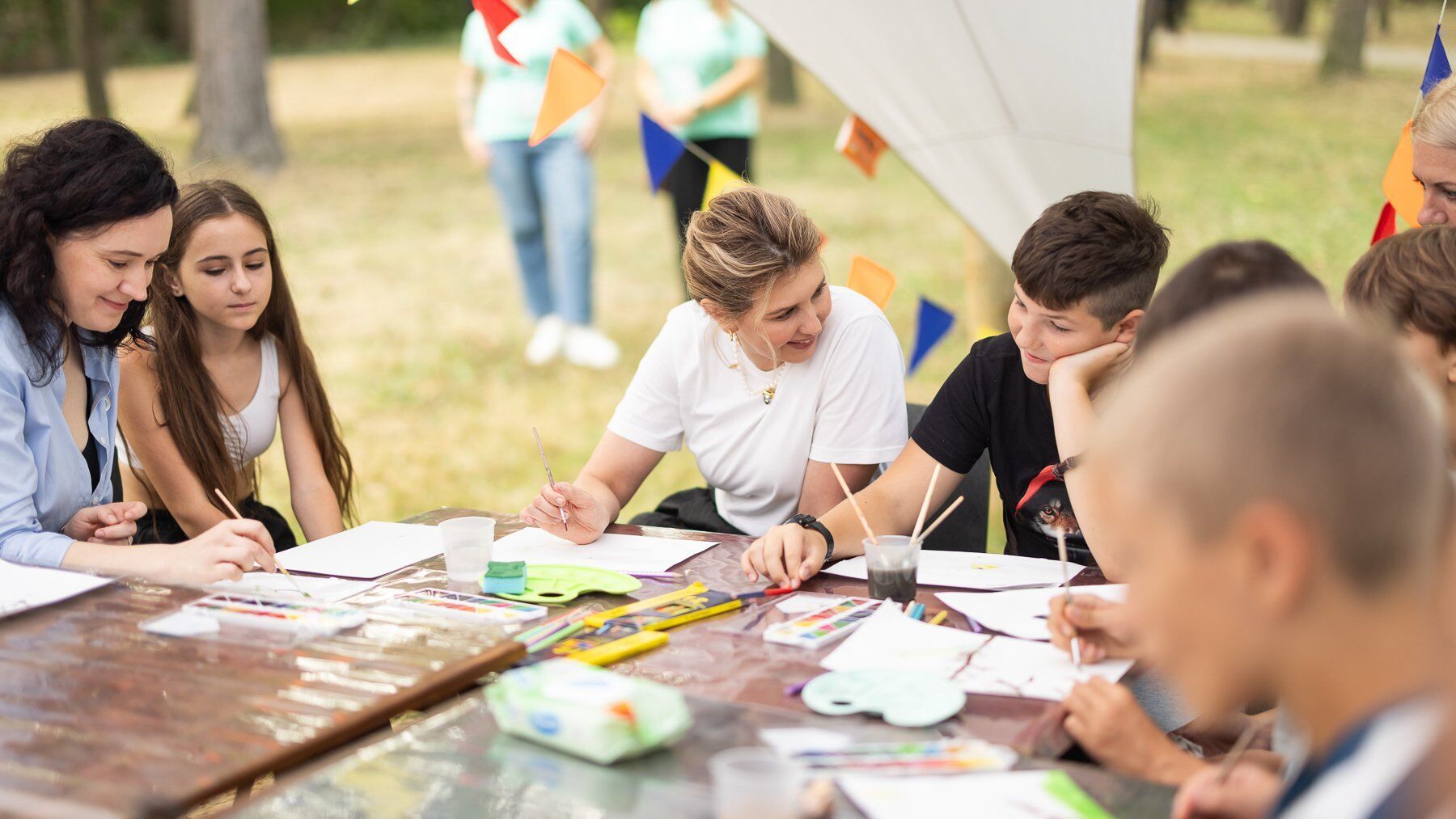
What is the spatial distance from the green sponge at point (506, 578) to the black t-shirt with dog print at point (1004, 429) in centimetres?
85

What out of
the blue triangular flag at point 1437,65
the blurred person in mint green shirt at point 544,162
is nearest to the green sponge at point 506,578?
the blue triangular flag at point 1437,65

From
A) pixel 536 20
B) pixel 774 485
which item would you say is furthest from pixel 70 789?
pixel 536 20

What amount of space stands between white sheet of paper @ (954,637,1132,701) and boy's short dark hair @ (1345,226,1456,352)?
0.71 meters

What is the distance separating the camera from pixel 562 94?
10.8ft

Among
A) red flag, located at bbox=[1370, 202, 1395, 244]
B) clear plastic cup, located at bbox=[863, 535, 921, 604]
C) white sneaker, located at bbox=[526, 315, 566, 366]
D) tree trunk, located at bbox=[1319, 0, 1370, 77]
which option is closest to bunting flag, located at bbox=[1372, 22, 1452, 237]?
red flag, located at bbox=[1370, 202, 1395, 244]

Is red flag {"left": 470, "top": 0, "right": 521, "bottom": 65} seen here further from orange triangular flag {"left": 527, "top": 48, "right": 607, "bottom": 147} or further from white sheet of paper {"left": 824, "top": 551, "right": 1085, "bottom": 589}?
white sheet of paper {"left": 824, "top": 551, "right": 1085, "bottom": 589}

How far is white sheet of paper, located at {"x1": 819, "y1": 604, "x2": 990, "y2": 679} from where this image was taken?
5.54 feet

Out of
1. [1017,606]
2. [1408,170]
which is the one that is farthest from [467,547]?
[1408,170]

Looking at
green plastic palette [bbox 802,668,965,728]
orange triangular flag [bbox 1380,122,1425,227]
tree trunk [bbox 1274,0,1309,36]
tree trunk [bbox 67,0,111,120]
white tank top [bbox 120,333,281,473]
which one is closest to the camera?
green plastic palette [bbox 802,668,965,728]

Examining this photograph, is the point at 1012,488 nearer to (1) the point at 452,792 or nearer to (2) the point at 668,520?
(2) the point at 668,520

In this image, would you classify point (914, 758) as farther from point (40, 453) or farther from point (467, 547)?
point (40, 453)

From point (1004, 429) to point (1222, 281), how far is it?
0.85m

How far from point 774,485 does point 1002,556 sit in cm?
62

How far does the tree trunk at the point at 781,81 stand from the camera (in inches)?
580
